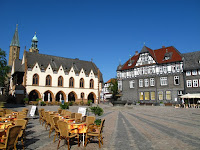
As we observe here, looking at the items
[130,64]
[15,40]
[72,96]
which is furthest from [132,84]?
[15,40]

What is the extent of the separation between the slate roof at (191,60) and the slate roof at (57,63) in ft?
78.5

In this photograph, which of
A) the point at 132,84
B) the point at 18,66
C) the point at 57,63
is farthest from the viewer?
the point at 57,63

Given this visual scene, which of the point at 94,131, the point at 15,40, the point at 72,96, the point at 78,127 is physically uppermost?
the point at 15,40

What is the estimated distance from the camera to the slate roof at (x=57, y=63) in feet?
148

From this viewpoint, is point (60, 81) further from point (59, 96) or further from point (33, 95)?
point (33, 95)

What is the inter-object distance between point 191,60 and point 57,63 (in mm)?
32574

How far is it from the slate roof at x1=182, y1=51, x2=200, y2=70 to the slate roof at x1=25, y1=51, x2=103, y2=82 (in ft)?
78.5

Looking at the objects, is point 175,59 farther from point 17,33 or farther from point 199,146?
point 17,33

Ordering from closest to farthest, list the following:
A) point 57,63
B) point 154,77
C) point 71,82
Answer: point 154,77
point 71,82
point 57,63

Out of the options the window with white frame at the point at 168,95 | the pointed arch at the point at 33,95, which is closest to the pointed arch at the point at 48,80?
the pointed arch at the point at 33,95

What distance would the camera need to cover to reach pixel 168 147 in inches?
286

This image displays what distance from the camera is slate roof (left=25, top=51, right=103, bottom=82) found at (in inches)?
1770

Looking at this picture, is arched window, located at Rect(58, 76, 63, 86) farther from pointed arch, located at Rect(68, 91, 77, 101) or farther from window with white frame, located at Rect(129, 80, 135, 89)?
→ window with white frame, located at Rect(129, 80, 135, 89)

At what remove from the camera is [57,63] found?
4912 centimetres
